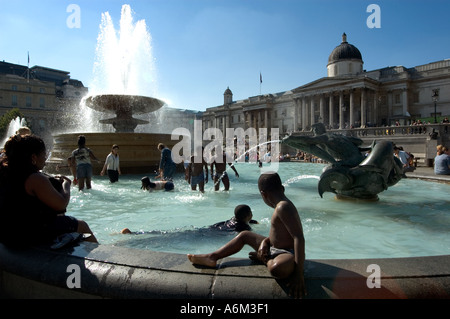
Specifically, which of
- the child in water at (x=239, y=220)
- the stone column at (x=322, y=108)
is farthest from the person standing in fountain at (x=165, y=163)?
the stone column at (x=322, y=108)

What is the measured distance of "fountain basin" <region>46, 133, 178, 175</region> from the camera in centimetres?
1248

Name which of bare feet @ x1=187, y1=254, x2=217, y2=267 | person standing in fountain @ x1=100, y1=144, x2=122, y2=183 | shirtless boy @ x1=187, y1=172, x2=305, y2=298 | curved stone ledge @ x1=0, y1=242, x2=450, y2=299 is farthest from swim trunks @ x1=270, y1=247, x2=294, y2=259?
person standing in fountain @ x1=100, y1=144, x2=122, y2=183

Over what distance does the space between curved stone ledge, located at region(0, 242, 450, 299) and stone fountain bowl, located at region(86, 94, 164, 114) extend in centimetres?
1239

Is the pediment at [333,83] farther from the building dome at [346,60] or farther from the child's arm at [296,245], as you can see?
the child's arm at [296,245]

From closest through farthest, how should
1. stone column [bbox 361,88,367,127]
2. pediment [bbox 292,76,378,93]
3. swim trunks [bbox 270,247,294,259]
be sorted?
swim trunks [bbox 270,247,294,259]
pediment [bbox 292,76,378,93]
stone column [bbox 361,88,367,127]

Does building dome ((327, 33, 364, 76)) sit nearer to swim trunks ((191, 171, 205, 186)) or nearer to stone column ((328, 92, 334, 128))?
stone column ((328, 92, 334, 128))

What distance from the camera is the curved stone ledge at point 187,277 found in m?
1.94

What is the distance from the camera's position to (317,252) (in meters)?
3.74

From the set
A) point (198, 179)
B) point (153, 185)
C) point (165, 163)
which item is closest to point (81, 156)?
point (153, 185)

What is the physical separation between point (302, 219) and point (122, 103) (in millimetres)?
11417

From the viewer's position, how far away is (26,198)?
2551 mm

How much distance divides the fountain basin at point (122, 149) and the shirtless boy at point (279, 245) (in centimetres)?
1090

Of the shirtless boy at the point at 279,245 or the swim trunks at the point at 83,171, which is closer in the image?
the shirtless boy at the point at 279,245
